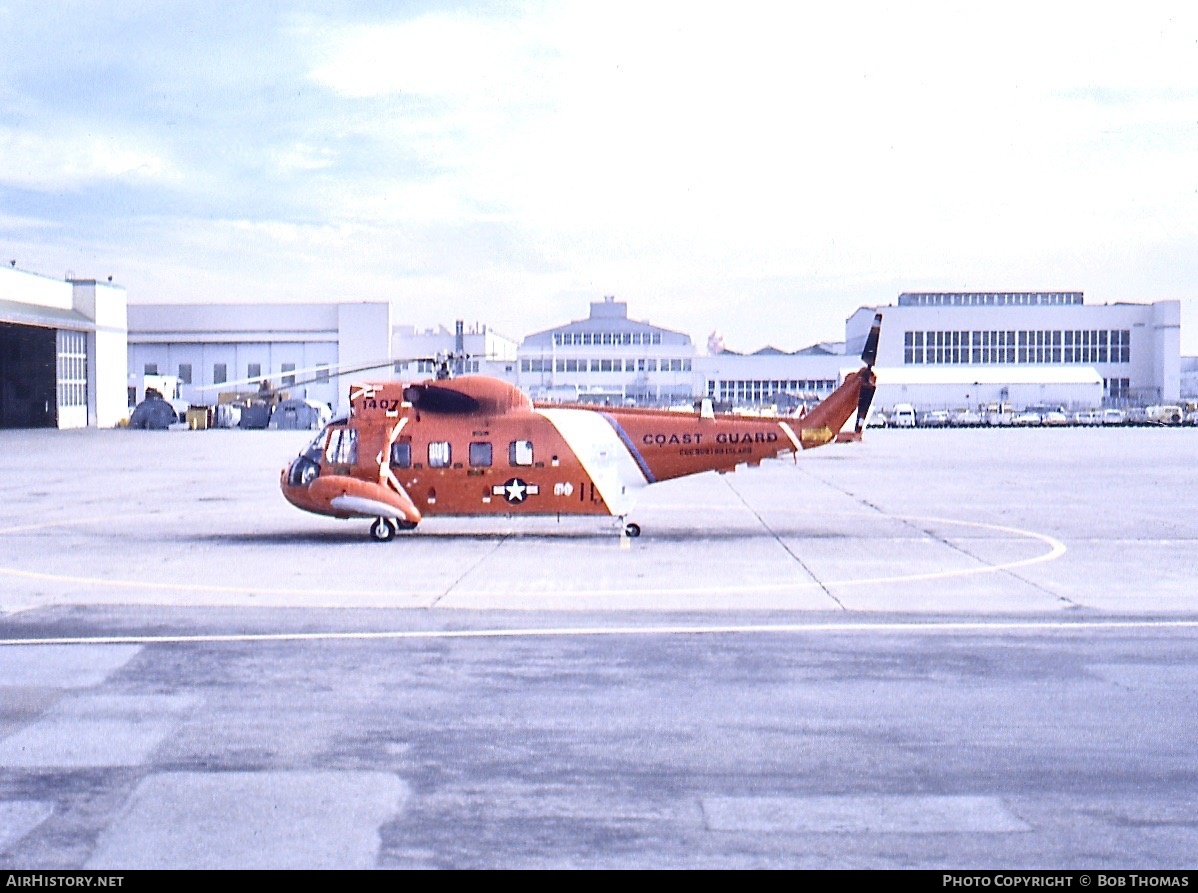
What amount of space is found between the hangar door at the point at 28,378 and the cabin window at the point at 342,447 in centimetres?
8001

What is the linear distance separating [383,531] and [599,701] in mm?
13791

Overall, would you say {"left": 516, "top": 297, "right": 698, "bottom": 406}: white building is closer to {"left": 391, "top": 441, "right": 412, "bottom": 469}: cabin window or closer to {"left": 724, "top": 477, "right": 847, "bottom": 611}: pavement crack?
{"left": 724, "top": 477, "right": 847, "bottom": 611}: pavement crack

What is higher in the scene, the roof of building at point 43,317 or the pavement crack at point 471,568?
the roof of building at point 43,317

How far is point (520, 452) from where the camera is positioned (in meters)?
24.3

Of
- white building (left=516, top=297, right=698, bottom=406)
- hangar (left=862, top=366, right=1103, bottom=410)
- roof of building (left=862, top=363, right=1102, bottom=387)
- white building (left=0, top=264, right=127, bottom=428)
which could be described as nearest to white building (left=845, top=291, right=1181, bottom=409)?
roof of building (left=862, top=363, right=1102, bottom=387)

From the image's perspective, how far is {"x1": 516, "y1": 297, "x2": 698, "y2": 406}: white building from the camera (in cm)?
14050

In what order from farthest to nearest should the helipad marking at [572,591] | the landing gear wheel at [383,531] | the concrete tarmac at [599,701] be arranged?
the landing gear wheel at [383,531] → the helipad marking at [572,591] → the concrete tarmac at [599,701]

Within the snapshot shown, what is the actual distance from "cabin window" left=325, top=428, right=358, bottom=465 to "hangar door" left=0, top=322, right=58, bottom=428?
8001cm

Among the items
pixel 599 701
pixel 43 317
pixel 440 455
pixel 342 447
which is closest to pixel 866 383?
pixel 440 455

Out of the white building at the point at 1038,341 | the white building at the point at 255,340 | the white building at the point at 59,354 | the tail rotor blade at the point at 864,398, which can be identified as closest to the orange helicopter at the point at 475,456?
the tail rotor blade at the point at 864,398

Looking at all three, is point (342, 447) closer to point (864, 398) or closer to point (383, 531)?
point (383, 531)

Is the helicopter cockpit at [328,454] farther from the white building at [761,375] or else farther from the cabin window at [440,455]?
the white building at [761,375]

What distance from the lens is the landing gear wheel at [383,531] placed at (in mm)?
24031
